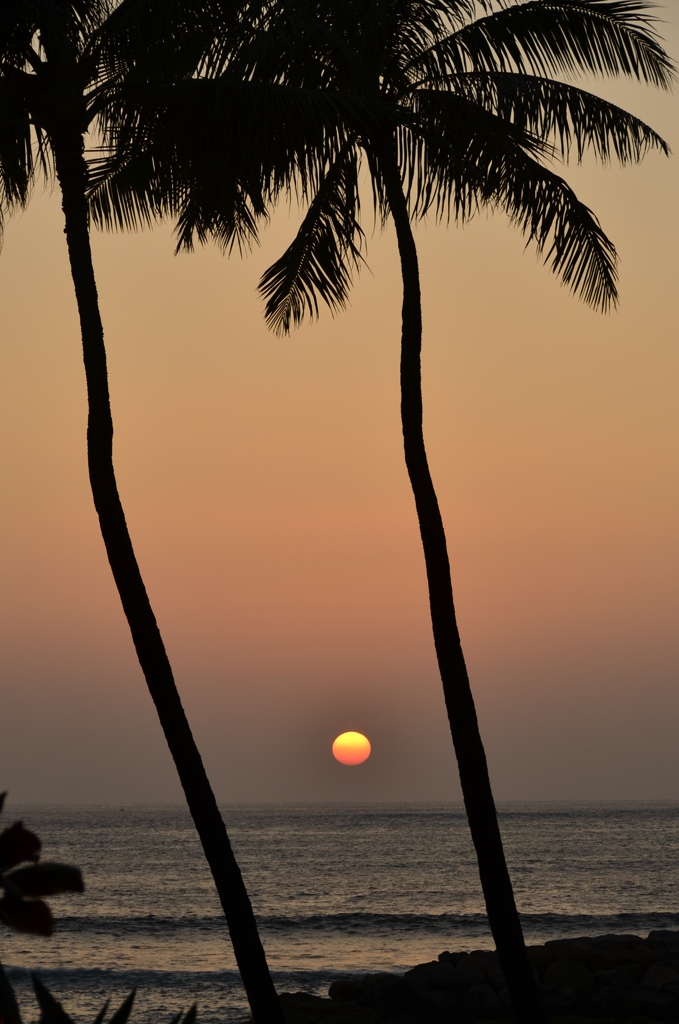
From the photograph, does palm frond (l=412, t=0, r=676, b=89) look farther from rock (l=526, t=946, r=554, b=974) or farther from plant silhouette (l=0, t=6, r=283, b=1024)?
rock (l=526, t=946, r=554, b=974)

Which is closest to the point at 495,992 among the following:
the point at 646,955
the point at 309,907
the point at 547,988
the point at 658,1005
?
the point at 547,988

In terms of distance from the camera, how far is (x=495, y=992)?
579 inches

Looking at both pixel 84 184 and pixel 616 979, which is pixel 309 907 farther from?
pixel 84 184

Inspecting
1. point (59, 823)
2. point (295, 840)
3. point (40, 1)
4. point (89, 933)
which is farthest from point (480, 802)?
point (59, 823)

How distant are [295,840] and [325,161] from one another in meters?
83.4

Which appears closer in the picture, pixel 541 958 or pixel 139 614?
pixel 139 614

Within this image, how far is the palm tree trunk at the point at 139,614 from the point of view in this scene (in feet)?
30.6

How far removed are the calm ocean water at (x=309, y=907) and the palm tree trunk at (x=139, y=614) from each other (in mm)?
5908

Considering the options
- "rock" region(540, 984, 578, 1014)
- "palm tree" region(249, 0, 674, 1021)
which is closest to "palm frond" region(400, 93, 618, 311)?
"palm tree" region(249, 0, 674, 1021)

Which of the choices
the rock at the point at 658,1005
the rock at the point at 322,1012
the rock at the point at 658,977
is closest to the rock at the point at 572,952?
the rock at the point at 658,977

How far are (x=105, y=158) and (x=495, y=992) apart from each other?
1165 cm

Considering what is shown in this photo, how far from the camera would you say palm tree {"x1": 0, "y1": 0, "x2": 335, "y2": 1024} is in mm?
9312

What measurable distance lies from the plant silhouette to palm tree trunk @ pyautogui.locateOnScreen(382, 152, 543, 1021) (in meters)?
2.42

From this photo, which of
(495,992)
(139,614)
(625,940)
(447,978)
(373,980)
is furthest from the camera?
(625,940)
